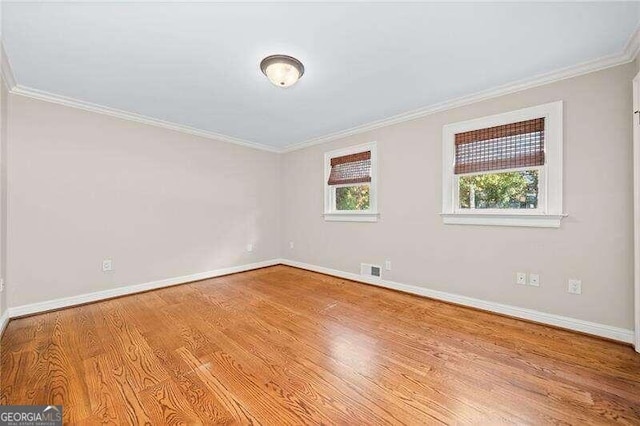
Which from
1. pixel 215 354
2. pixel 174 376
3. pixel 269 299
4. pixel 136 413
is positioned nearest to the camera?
pixel 136 413

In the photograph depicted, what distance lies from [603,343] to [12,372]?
4.31m

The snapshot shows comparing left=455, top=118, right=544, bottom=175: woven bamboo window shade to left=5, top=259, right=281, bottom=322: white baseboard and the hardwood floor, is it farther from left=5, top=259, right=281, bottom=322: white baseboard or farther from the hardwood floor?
left=5, top=259, right=281, bottom=322: white baseboard

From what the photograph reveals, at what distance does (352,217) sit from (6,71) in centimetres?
392

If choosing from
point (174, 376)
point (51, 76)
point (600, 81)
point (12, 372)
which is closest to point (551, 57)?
point (600, 81)

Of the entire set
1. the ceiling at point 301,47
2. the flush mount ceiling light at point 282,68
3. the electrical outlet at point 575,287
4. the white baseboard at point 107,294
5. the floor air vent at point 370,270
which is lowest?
the white baseboard at point 107,294

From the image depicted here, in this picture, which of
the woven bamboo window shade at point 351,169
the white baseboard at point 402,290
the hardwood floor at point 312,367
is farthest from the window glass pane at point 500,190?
the woven bamboo window shade at point 351,169

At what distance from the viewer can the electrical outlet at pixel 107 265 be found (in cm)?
310

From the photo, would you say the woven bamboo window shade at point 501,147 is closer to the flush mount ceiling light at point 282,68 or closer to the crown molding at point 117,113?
the flush mount ceiling light at point 282,68

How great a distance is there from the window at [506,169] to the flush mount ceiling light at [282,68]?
6.22 feet

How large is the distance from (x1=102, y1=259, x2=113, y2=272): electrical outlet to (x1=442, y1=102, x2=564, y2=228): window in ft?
13.4

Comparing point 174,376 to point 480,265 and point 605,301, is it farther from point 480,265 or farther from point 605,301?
point 605,301

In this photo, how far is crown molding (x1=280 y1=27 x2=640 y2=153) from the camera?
6.64ft

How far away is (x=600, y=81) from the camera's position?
2178 millimetres

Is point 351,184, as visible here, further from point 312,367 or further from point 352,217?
point 312,367
